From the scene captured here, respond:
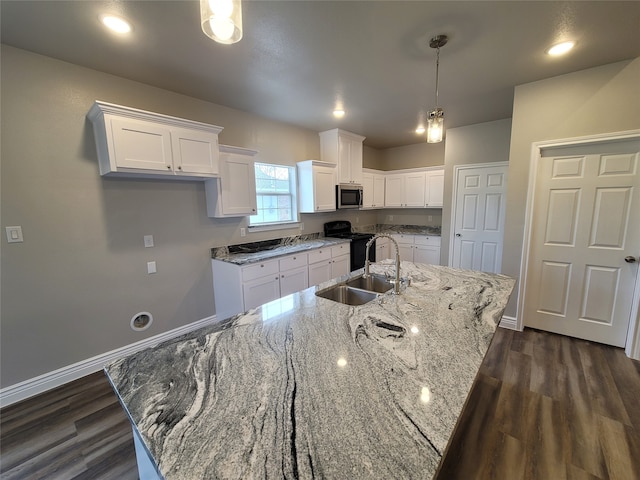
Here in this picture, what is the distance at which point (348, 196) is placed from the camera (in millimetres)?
4574

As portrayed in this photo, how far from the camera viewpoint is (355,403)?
33.3 inches

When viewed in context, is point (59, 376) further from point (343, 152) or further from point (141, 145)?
point (343, 152)

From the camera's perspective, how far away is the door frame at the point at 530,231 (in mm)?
2443

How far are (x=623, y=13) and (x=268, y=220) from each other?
362 cm

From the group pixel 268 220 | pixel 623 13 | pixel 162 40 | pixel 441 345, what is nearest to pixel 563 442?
pixel 441 345

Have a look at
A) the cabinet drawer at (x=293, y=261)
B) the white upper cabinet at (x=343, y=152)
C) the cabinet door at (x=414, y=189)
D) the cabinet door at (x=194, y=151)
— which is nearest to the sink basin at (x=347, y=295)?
the cabinet drawer at (x=293, y=261)

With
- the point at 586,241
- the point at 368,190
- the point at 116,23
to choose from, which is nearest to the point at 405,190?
the point at 368,190

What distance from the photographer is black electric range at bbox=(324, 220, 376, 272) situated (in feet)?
14.5

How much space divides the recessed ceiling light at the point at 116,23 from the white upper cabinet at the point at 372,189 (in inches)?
152

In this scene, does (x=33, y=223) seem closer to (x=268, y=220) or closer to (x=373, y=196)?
(x=268, y=220)

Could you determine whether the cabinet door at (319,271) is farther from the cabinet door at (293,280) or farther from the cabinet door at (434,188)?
the cabinet door at (434,188)

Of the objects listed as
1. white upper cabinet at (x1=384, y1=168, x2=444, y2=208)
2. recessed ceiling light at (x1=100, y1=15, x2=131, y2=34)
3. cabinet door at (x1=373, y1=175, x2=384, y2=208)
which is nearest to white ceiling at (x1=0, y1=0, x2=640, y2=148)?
recessed ceiling light at (x1=100, y1=15, x2=131, y2=34)

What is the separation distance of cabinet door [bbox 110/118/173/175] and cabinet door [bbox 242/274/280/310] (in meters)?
1.38

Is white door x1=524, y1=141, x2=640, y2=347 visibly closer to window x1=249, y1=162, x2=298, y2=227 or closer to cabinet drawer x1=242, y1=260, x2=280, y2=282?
cabinet drawer x1=242, y1=260, x2=280, y2=282
